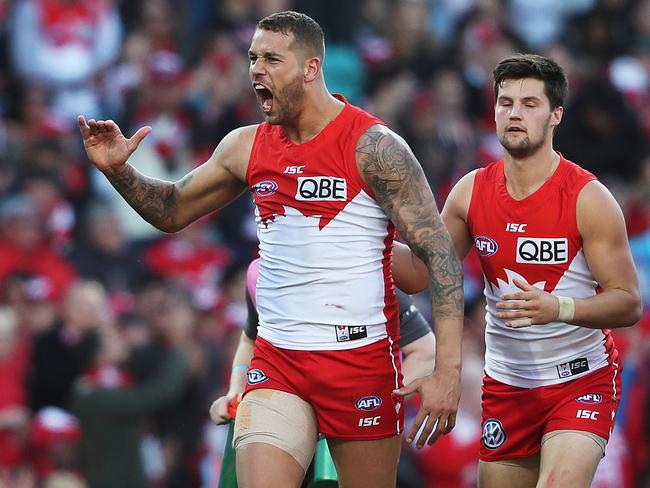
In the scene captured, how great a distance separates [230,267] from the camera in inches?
512

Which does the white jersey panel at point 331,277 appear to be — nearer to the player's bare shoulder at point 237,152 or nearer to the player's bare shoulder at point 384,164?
the player's bare shoulder at point 384,164

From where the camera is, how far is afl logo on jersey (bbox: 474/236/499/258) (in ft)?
22.1

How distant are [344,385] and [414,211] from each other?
2.78ft

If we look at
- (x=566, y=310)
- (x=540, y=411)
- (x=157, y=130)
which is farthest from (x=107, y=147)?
(x=157, y=130)

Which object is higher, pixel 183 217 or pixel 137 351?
pixel 183 217

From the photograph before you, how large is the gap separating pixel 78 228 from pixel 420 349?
6.13m

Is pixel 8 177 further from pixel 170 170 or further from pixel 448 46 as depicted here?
pixel 448 46

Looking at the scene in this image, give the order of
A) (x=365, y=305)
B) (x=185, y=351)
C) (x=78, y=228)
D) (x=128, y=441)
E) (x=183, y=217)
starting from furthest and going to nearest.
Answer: (x=78, y=228)
(x=185, y=351)
(x=128, y=441)
(x=183, y=217)
(x=365, y=305)

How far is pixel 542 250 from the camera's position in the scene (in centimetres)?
662

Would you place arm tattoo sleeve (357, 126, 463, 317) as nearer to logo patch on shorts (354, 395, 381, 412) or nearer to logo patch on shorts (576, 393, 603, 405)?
logo patch on shorts (354, 395, 381, 412)

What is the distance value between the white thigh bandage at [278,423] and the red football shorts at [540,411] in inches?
37.8

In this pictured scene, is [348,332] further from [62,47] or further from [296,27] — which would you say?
[62,47]

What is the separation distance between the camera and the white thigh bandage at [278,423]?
6.32 meters

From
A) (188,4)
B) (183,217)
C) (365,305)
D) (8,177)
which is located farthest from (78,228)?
(365,305)
